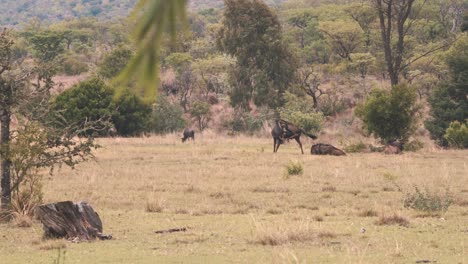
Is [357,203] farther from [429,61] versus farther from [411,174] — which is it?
[429,61]

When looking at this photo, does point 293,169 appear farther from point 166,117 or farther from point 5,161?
point 166,117

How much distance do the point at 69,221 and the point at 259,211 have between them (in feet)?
12.8

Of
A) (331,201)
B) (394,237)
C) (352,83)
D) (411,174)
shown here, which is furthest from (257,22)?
(394,237)

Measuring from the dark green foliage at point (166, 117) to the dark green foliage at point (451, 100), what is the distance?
1783 cm

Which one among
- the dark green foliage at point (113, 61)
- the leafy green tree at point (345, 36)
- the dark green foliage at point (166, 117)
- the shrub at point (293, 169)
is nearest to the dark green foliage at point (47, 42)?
the dark green foliage at point (113, 61)

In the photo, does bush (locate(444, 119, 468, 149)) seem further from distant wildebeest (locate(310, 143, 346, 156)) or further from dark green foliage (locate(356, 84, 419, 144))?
distant wildebeest (locate(310, 143, 346, 156))

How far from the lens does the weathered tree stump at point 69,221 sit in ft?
30.8

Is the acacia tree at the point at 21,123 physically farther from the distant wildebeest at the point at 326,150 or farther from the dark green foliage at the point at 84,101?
the dark green foliage at the point at 84,101

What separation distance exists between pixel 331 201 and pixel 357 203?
517mm

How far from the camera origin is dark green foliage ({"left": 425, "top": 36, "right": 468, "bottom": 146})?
30.6m

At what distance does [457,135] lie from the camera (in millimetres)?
27641

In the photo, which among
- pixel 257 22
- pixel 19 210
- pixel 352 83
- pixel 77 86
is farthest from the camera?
pixel 352 83

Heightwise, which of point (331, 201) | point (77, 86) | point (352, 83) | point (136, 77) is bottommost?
point (352, 83)

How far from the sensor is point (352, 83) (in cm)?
5616
